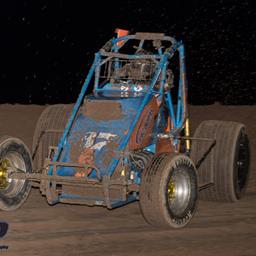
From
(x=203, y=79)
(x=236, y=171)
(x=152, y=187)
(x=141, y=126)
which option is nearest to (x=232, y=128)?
(x=236, y=171)

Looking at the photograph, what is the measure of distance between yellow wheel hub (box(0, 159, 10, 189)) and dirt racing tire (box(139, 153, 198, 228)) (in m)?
1.62

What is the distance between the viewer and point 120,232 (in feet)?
21.8

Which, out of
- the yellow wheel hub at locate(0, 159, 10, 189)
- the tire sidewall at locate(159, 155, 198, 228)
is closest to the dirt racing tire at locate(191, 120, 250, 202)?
the tire sidewall at locate(159, 155, 198, 228)

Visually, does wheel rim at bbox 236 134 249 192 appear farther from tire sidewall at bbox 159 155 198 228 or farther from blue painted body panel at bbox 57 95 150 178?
blue painted body panel at bbox 57 95 150 178

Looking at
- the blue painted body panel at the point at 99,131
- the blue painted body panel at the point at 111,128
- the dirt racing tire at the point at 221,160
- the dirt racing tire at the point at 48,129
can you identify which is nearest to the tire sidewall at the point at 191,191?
the blue painted body panel at the point at 111,128

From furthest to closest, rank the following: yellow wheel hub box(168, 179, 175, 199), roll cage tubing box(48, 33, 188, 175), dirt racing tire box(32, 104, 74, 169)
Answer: dirt racing tire box(32, 104, 74, 169)
roll cage tubing box(48, 33, 188, 175)
yellow wheel hub box(168, 179, 175, 199)

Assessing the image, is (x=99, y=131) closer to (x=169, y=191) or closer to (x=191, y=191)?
(x=169, y=191)

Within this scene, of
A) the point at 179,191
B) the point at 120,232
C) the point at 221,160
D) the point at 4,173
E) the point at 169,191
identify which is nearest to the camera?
the point at 120,232

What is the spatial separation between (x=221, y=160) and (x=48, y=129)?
212 centimetres

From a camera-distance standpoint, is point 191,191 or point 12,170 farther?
point 12,170

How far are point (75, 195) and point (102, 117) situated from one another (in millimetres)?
911

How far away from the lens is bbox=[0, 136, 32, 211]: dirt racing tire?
24.6 ft

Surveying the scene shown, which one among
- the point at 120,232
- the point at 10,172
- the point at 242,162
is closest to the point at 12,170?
the point at 10,172

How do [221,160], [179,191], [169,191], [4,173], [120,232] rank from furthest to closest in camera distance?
1. [221,160]
2. [4,173]
3. [179,191]
4. [169,191]
5. [120,232]
